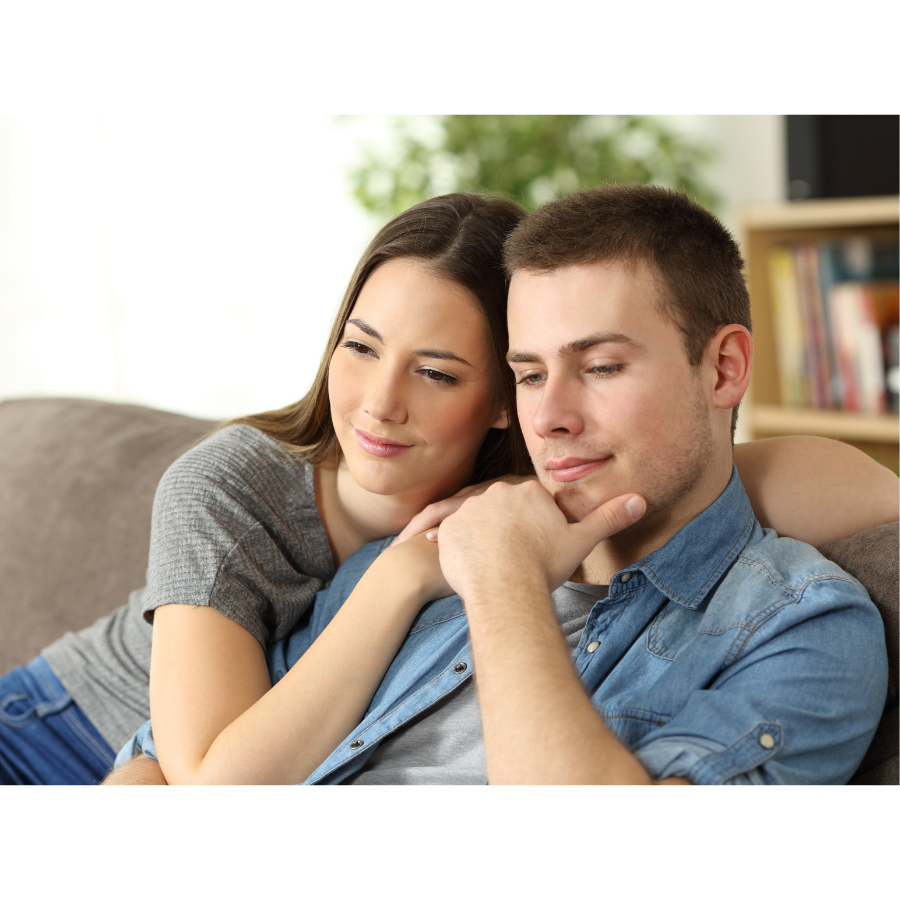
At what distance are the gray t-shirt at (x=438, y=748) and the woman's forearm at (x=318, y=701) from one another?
57mm

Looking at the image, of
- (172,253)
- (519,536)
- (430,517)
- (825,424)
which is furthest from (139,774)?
(172,253)

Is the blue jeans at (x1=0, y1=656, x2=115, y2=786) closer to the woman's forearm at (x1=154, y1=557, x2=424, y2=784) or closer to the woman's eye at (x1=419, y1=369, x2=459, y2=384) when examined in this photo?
the woman's forearm at (x1=154, y1=557, x2=424, y2=784)

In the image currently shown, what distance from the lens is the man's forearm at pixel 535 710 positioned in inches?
32.3

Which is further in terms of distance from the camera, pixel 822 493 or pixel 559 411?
pixel 822 493

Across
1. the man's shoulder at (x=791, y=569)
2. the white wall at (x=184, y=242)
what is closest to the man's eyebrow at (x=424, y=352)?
the man's shoulder at (x=791, y=569)

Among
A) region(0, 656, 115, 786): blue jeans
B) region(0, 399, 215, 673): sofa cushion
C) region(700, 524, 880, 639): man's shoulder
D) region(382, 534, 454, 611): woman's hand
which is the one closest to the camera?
region(700, 524, 880, 639): man's shoulder

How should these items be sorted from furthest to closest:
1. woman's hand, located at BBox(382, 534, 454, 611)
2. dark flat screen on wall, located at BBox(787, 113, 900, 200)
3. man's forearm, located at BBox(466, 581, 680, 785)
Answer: dark flat screen on wall, located at BBox(787, 113, 900, 200)
woman's hand, located at BBox(382, 534, 454, 611)
man's forearm, located at BBox(466, 581, 680, 785)

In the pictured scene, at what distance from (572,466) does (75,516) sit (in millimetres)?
1117

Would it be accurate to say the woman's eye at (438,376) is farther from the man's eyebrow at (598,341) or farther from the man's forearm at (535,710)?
the man's forearm at (535,710)

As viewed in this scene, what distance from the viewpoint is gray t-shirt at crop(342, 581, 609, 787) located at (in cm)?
108

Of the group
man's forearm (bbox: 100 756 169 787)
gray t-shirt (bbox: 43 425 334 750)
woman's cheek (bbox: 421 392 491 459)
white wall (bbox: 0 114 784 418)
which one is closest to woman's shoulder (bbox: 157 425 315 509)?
gray t-shirt (bbox: 43 425 334 750)

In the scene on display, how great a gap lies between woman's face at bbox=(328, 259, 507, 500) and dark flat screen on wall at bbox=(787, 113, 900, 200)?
2.05 metres

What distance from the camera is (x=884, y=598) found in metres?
1.05

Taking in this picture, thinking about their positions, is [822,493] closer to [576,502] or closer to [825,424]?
[576,502]
